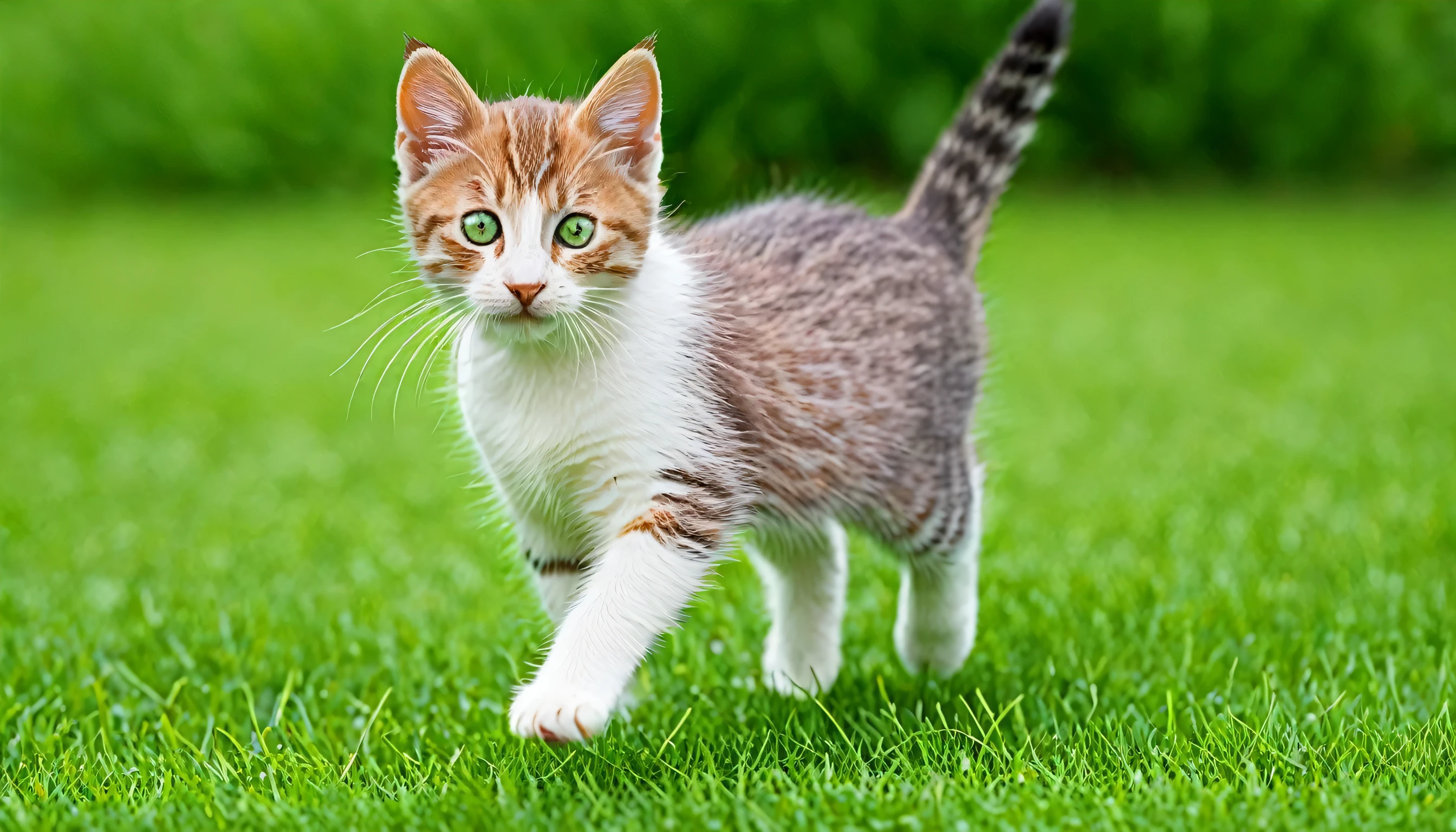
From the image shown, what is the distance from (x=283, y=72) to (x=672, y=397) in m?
10.8

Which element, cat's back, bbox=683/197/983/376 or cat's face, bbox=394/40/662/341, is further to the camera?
cat's back, bbox=683/197/983/376

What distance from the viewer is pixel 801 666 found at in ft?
12.4

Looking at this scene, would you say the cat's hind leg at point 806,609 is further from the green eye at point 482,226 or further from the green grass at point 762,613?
the green eye at point 482,226

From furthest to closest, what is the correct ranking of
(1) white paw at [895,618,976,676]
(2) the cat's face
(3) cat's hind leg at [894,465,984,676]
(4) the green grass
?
(1) white paw at [895,618,976,676] → (3) cat's hind leg at [894,465,984,676] → (4) the green grass → (2) the cat's face

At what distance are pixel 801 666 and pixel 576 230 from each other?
1494 millimetres

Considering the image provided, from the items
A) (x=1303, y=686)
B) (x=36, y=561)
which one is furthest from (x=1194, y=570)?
(x=36, y=561)

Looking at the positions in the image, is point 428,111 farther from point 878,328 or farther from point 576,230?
point 878,328

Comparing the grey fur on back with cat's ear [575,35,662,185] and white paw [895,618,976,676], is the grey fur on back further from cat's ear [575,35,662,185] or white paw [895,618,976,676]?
cat's ear [575,35,662,185]

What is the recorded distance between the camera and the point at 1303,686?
3586 mm

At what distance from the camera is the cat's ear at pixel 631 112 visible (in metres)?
2.78

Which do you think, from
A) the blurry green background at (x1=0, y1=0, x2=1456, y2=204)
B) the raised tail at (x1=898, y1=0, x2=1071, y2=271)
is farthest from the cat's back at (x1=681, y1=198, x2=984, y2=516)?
the blurry green background at (x1=0, y1=0, x2=1456, y2=204)

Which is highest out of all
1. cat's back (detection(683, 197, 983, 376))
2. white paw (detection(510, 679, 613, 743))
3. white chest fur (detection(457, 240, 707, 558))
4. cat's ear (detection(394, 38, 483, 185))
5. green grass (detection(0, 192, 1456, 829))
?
cat's ear (detection(394, 38, 483, 185))

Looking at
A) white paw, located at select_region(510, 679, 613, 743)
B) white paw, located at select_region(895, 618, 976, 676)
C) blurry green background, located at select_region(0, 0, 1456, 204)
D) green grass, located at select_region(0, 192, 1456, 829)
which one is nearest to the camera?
white paw, located at select_region(510, 679, 613, 743)

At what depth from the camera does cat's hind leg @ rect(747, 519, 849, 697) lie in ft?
12.3
